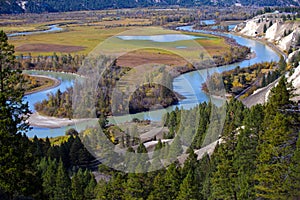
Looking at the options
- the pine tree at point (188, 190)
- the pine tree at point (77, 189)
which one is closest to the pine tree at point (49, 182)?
the pine tree at point (77, 189)

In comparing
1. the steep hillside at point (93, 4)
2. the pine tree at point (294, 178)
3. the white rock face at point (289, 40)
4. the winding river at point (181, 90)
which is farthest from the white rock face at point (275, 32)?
the steep hillside at point (93, 4)

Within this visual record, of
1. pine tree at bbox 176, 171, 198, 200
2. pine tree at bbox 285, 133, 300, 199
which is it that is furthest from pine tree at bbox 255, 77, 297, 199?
pine tree at bbox 176, 171, 198, 200

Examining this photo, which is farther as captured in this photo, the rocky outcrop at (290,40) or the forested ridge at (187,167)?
the rocky outcrop at (290,40)

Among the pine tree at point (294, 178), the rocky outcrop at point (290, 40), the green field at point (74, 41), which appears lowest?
the green field at point (74, 41)

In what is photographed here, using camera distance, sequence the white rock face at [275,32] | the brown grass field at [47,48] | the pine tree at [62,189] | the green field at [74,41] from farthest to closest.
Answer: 1. the white rock face at [275,32]
2. the brown grass field at [47,48]
3. the green field at [74,41]
4. the pine tree at [62,189]

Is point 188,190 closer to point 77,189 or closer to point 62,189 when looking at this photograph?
point 77,189

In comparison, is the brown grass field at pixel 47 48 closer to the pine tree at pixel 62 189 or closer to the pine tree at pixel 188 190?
the pine tree at pixel 62 189

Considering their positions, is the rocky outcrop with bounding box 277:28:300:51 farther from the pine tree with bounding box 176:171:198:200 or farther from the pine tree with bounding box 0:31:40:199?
the pine tree with bounding box 0:31:40:199

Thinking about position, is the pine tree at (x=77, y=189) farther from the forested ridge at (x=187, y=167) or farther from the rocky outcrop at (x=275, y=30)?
the rocky outcrop at (x=275, y=30)

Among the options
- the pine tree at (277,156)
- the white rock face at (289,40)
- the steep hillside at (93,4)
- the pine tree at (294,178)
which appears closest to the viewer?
the pine tree at (294,178)

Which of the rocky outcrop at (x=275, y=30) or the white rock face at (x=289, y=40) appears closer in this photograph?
the white rock face at (x=289, y=40)

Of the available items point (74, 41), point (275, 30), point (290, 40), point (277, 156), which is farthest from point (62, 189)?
point (275, 30)

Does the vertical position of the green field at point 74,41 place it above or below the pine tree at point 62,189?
below

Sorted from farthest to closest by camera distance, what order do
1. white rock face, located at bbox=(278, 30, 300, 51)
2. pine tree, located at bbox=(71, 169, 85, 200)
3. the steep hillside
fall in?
the steep hillside, white rock face, located at bbox=(278, 30, 300, 51), pine tree, located at bbox=(71, 169, 85, 200)
